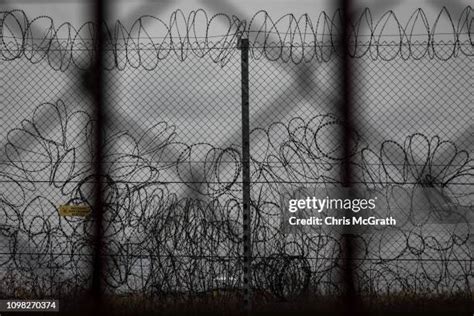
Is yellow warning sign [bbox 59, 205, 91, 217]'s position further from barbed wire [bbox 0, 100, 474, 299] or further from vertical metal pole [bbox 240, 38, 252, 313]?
vertical metal pole [bbox 240, 38, 252, 313]

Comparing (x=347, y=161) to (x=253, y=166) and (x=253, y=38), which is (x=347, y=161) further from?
(x=253, y=38)

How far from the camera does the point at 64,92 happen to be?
16.8 ft

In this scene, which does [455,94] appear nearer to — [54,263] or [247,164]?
[247,164]

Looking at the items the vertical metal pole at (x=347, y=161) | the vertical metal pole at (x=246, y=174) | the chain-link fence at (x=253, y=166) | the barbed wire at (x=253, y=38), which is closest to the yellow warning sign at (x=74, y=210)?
the chain-link fence at (x=253, y=166)

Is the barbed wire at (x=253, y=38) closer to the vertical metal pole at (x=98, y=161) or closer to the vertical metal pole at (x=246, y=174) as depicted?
the vertical metal pole at (x=98, y=161)

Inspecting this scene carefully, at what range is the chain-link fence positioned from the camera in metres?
4.85

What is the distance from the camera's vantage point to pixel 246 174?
4.71m

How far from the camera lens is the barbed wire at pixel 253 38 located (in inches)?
191

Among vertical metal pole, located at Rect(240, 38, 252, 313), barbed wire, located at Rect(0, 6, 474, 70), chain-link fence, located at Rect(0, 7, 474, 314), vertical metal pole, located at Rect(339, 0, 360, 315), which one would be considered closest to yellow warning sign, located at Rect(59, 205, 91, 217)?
chain-link fence, located at Rect(0, 7, 474, 314)

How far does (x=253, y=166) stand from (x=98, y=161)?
3.60 ft

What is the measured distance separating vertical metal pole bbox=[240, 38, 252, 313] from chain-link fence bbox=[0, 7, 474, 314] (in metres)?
0.15

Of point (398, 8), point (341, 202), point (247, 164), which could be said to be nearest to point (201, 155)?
point (247, 164)

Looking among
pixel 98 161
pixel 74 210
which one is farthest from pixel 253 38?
pixel 74 210

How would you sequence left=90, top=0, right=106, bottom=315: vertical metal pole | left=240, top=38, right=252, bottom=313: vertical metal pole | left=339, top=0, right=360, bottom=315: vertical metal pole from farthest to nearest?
1. left=90, top=0, right=106, bottom=315: vertical metal pole
2. left=339, top=0, right=360, bottom=315: vertical metal pole
3. left=240, top=38, right=252, bottom=313: vertical metal pole
